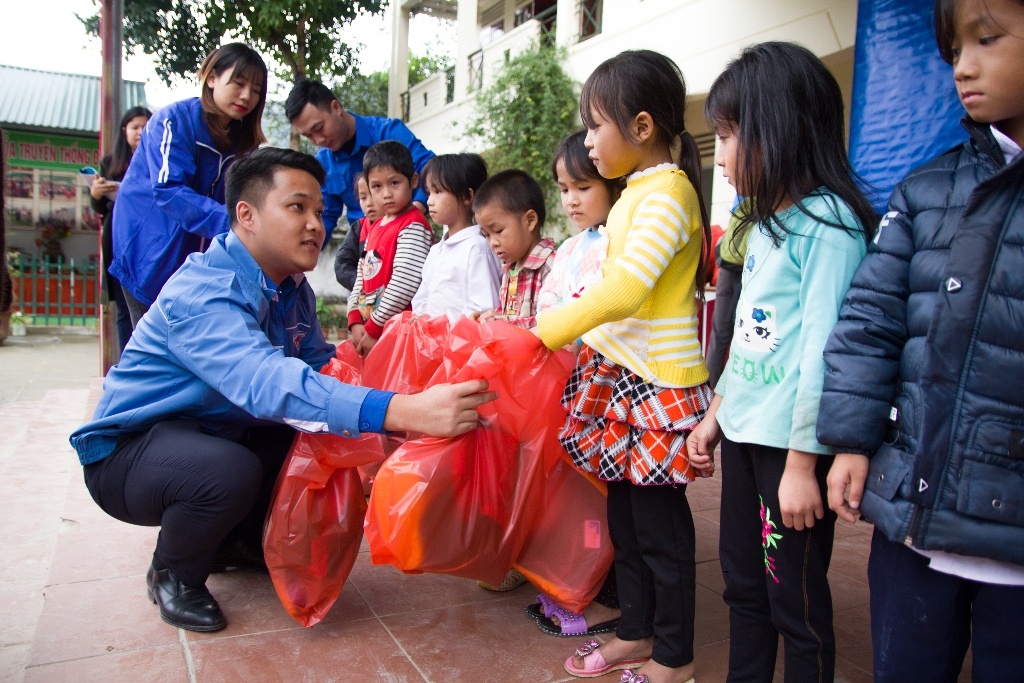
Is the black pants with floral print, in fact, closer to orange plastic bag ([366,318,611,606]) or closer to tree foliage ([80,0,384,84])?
orange plastic bag ([366,318,611,606])

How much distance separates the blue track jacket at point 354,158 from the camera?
3487mm

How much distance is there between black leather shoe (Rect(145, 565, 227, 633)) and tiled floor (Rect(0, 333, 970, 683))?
0.03 meters

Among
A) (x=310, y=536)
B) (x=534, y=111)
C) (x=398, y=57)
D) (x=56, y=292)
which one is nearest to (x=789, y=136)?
(x=310, y=536)

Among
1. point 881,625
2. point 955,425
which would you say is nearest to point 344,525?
point 881,625

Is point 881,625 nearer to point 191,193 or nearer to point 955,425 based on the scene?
point 955,425

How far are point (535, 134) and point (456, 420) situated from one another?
7487mm

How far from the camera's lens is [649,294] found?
1637 mm

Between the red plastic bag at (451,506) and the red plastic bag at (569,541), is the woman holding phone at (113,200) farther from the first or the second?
the red plastic bag at (569,541)

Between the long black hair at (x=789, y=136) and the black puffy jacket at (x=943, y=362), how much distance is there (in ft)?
0.53

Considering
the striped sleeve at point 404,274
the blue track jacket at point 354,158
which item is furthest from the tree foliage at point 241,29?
the striped sleeve at point 404,274

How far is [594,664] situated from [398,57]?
1319 centimetres

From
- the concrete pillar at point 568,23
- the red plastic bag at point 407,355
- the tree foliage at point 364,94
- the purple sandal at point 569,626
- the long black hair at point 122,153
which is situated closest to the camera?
the purple sandal at point 569,626

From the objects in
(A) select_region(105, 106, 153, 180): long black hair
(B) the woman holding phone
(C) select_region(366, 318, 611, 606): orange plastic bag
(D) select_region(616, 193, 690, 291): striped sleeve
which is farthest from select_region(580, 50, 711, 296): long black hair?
(A) select_region(105, 106, 153, 180): long black hair

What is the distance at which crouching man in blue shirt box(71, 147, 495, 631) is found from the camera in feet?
5.74
